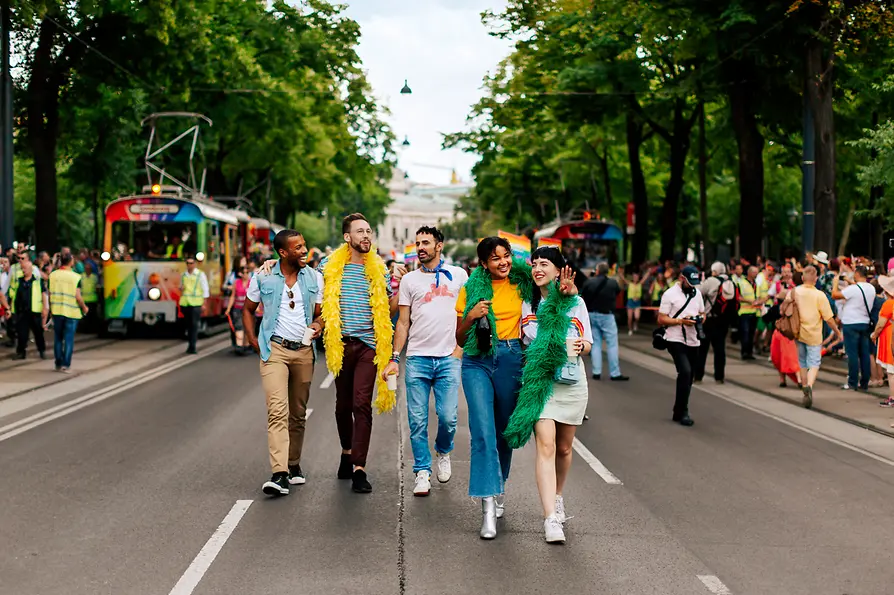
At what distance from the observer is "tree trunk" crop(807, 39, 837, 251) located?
2088 centimetres

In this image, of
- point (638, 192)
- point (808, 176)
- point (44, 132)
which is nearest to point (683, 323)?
point (808, 176)

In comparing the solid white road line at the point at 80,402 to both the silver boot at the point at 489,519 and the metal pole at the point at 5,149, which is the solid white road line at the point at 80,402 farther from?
the silver boot at the point at 489,519

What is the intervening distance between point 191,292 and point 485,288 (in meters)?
15.6

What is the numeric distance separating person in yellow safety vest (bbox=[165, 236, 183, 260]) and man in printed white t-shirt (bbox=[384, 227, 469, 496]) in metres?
18.2

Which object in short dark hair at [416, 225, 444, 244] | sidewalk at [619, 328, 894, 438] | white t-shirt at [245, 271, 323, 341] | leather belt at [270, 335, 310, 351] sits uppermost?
short dark hair at [416, 225, 444, 244]

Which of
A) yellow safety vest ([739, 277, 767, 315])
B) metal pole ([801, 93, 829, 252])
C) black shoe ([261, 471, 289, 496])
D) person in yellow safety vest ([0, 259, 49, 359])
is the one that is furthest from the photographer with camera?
person in yellow safety vest ([0, 259, 49, 359])

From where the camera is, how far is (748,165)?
26.0 meters

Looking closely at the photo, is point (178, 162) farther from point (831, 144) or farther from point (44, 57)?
point (831, 144)

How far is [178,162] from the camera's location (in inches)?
1512

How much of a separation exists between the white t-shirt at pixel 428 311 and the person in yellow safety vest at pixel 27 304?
490 inches

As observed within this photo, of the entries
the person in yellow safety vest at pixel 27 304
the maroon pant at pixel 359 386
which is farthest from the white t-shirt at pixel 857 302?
the person in yellow safety vest at pixel 27 304

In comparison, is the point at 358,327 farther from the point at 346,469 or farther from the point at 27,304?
the point at 27,304

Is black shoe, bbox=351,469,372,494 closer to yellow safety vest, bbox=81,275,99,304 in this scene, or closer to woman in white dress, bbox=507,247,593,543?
woman in white dress, bbox=507,247,593,543

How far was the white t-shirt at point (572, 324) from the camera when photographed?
7.14 m
